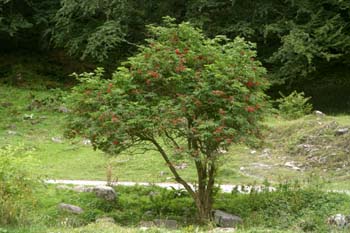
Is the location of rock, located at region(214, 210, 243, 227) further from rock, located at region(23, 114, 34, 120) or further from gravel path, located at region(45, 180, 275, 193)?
rock, located at region(23, 114, 34, 120)

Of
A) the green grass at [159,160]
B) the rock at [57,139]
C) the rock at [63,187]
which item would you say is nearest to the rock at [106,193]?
the rock at [63,187]

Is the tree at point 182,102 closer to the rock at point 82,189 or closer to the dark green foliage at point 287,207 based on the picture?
the dark green foliage at point 287,207

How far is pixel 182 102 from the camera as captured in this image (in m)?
10.0

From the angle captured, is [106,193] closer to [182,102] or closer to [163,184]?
[163,184]

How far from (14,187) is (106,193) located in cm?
346

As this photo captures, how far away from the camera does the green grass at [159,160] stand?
44.0 feet

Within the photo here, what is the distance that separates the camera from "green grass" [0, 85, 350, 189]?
13.4 metres

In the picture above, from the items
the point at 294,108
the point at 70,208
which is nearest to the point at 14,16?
the point at 294,108

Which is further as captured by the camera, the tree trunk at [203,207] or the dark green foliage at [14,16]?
the dark green foliage at [14,16]

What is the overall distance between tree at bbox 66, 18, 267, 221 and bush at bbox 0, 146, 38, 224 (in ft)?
6.69

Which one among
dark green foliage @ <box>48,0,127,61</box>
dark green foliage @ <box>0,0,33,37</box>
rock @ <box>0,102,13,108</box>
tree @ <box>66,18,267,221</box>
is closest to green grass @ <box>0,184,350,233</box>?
tree @ <box>66,18,267,221</box>

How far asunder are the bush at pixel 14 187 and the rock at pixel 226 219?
3381mm

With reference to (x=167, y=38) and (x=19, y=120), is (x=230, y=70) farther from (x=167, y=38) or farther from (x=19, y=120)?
(x=19, y=120)

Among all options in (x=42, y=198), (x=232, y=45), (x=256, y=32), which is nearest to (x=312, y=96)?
(x=256, y=32)
